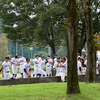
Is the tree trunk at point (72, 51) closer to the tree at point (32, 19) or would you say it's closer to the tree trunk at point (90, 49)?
the tree trunk at point (90, 49)

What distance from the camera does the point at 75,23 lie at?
927 centimetres

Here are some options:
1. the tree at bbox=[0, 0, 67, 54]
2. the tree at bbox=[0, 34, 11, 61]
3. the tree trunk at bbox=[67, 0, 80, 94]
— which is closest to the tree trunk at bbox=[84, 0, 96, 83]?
the tree trunk at bbox=[67, 0, 80, 94]

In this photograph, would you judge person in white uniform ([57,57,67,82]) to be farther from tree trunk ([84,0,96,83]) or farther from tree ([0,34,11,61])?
tree ([0,34,11,61])

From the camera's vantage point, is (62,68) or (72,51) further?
(62,68)

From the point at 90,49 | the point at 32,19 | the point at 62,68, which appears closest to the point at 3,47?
the point at 32,19

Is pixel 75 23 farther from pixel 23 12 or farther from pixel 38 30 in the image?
pixel 23 12

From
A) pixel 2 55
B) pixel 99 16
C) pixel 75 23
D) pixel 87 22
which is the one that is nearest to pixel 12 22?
pixel 99 16

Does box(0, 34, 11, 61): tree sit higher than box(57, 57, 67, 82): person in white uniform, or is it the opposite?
box(0, 34, 11, 61): tree

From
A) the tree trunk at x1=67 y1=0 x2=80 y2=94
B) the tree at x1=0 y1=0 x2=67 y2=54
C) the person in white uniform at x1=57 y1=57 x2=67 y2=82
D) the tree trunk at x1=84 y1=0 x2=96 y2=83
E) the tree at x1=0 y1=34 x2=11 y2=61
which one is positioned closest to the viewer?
the tree trunk at x1=67 y1=0 x2=80 y2=94

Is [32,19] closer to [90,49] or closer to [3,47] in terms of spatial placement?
[90,49]

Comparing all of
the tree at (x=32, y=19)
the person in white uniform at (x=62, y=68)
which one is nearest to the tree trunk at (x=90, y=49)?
the person in white uniform at (x=62, y=68)

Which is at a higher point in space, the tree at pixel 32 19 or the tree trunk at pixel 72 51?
the tree at pixel 32 19

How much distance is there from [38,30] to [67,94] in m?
20.5

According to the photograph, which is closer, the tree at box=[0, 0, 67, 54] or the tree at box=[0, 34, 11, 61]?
the tree at box=[0, 0, 67, 54]
